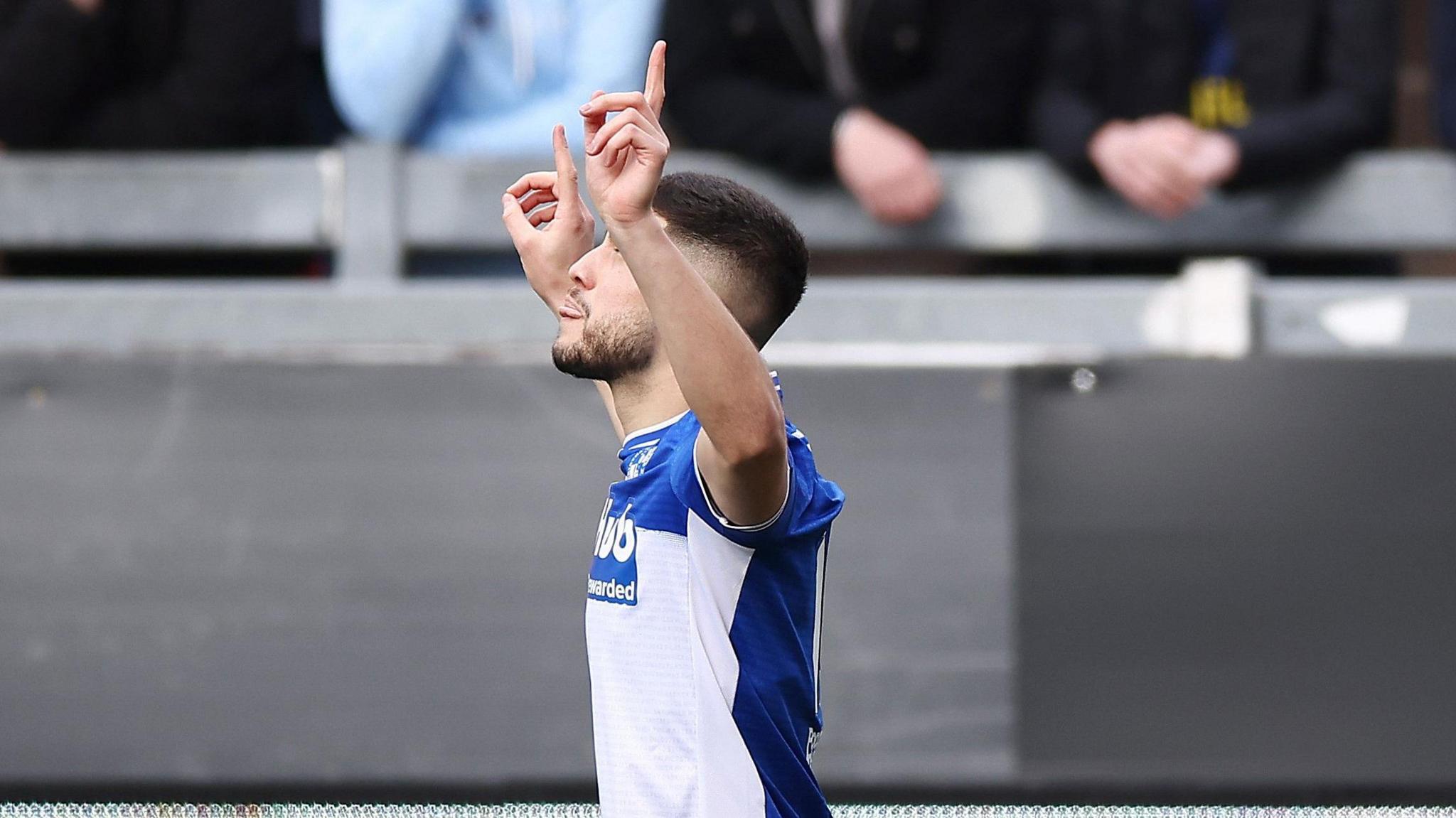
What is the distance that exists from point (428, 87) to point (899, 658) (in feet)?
5.64

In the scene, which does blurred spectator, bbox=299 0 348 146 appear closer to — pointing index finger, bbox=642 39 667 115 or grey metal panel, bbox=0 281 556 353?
grey metal panel, bbox=0 281 556 353

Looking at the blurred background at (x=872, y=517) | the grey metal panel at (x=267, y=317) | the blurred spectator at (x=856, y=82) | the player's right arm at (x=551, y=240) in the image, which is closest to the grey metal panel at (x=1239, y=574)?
the blurred background at (x=872, y=517)

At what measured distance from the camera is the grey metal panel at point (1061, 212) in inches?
162

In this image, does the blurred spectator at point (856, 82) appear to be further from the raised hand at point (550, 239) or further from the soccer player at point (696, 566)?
the soccer player at point (696, 566)

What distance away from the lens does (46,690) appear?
3.83 m

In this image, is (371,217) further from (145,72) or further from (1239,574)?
(1239,574)

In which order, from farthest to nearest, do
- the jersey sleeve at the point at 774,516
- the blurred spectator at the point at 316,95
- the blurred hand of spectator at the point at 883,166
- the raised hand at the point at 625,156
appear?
the blurred spectator at the point at 316,95 → the blurred hand of spectator at the point at 883,166 → the jersey sleeve at the point at 774,516 → the raised hand at the point at 625,156

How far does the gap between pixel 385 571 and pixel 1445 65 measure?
8.90 ft

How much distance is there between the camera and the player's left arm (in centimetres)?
183

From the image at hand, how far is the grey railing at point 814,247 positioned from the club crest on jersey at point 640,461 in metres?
1.72

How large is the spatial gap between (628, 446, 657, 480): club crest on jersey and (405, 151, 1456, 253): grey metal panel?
205 centimetres

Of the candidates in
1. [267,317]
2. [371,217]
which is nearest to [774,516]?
[267,317]

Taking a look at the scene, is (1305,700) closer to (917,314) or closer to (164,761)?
(917,314)

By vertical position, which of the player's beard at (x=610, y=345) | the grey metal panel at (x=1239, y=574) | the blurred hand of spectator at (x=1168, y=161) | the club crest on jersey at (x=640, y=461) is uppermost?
the blurred hand of spectator at (x=1168, y=161)
